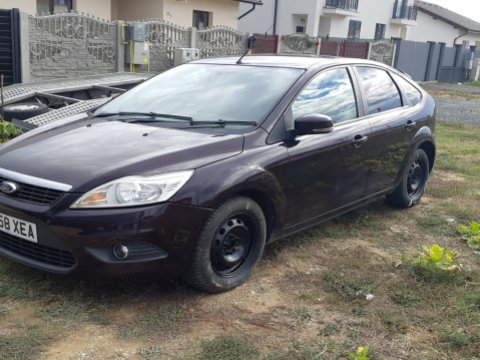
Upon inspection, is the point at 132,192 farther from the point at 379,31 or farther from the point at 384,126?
the point at 379,31

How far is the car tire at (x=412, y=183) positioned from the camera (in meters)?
5.61

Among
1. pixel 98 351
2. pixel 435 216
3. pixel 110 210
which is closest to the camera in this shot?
pixel 98 351

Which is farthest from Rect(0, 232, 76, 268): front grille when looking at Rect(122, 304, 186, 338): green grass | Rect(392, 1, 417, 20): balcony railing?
Rect(392, 1, 417, 20): balcony railing

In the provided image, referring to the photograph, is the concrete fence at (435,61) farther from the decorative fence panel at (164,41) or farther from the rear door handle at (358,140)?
the rear door handle at (358,140)

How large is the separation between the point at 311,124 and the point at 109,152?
1.42 meters

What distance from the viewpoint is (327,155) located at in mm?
4270

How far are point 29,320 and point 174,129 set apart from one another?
156 cm

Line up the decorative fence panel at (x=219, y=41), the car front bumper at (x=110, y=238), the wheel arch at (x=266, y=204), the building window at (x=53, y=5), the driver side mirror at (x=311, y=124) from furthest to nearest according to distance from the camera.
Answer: the decorative fence panel at (x=219, y=41) → the building window at (x=53, y=5) → the driver side mirror at (x=311, y=124) → the wheel arch at (x=266, y=204) → the car front bumper at (x=110, y=238)

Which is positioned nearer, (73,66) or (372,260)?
(372,260)

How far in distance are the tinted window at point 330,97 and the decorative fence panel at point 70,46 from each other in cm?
935

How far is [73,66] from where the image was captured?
13.8 meters

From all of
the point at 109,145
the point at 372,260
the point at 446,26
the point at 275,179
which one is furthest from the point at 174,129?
the point at 446,26

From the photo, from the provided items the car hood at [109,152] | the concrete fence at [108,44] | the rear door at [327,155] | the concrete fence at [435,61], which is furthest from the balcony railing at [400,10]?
the car hood at [109,152]

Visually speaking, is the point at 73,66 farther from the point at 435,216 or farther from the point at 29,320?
the point at 29,320
